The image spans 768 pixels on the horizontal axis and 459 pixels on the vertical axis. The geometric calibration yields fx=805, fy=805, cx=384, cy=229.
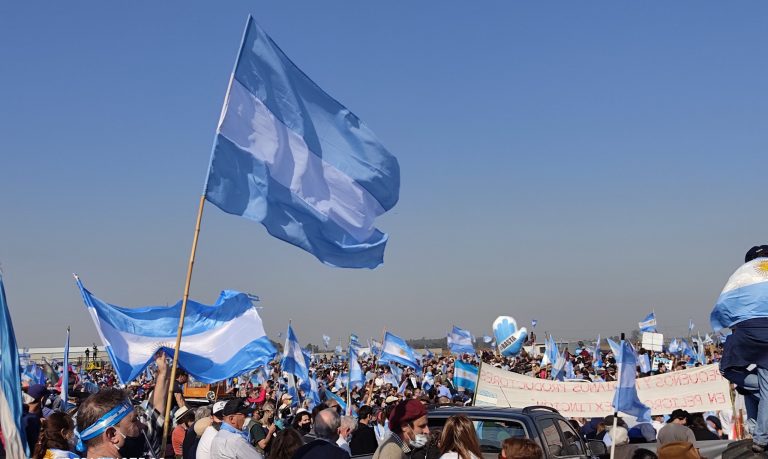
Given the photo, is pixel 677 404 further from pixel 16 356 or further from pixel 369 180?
pixel 16 356

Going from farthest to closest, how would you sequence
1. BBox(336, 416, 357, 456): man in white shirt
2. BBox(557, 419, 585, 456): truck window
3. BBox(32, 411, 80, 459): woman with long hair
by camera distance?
1. BBox(336, 416, 357, 456): man in white shirt
2. BBox(557, 419, 585, 456): truck window
3. BBox(32, 411, 80, 459): woman with long hair

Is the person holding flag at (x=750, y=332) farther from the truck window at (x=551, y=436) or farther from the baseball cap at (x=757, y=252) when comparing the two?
the truck window at (x=551, y=436)

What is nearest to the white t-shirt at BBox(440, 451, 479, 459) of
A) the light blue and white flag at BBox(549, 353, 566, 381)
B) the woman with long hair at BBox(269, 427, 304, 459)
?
the woman with long hair at BBox(269, 427, 304, 459)

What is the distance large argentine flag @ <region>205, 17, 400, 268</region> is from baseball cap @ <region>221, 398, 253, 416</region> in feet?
5.51

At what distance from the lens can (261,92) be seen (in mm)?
7891

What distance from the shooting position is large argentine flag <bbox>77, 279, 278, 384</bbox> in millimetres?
10492

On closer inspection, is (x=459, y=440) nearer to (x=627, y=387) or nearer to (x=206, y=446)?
(x=206, y=446)

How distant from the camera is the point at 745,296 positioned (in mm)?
5848

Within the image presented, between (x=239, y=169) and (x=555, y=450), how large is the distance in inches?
158

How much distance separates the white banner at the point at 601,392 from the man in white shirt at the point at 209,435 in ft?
Result: 24.8

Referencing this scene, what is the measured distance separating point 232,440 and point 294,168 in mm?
2990

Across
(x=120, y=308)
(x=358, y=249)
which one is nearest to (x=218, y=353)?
(x=120, y=308)

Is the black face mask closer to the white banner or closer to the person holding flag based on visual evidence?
the person holding flag

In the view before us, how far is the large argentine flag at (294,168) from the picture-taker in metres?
7.39
